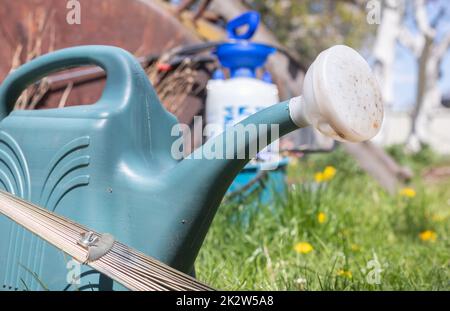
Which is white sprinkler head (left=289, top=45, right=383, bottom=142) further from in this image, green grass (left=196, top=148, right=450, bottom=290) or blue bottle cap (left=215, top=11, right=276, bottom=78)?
blue bottle cap (left=215, top=11, right=276, bottom=78)

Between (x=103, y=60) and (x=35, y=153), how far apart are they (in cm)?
20

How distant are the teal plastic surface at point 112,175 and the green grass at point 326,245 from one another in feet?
1.62

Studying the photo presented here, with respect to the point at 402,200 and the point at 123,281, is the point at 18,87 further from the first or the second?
the point at 402,200

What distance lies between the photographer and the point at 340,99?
0.77 meters

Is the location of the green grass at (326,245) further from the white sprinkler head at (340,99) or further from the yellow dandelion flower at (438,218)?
the white sprinkler head at (340,99)

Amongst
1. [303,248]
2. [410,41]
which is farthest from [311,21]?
[303,248]

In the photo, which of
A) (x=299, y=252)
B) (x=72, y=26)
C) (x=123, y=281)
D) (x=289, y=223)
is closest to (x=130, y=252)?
(x=123, y=281)

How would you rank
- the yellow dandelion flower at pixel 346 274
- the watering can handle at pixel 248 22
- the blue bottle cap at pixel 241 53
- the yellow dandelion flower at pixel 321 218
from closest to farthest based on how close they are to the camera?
the yellow dandelion flower at pixel 346 274 → the yellow dandelion flower at pixel 321 218 → the watering can handle at pixel 248 22 → the blue bottle cap at pixel 241 53

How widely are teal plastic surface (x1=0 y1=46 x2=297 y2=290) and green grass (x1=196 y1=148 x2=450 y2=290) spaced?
49 centimetres

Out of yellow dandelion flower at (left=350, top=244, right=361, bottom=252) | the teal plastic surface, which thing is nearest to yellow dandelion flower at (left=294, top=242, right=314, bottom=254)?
yellow dandelion flower at (left=350, top=244, right=361, bottom=252)

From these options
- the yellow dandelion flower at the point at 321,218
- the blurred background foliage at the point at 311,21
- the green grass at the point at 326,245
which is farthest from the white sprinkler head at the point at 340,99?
the blurred background foliage at the point at 311,21

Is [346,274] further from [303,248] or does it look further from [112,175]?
[112,175]

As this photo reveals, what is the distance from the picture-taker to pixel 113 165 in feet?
3.09

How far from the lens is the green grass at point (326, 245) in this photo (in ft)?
4.60
